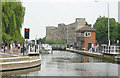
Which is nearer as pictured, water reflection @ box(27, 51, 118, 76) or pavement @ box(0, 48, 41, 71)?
water reflection @ box(27, 51, 118, 76)

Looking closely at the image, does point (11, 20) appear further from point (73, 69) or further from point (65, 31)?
point (65, 31)

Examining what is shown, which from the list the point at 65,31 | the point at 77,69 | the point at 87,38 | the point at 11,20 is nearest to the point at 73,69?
the point at 77,69

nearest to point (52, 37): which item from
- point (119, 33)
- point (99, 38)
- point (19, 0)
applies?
point (99, 38)

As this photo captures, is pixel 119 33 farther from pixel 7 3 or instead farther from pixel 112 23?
pixel 7 3

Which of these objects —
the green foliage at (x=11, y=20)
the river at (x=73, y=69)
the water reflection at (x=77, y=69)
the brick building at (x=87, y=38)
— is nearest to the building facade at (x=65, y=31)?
the brick building at (x=87, y=38)

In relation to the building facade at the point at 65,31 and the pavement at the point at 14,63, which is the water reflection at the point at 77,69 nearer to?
the pavement at the point at 14,63

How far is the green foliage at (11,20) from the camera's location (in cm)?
3544

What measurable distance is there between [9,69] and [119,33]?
57771 mm

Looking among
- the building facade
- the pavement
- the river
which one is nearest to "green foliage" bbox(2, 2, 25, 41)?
the river

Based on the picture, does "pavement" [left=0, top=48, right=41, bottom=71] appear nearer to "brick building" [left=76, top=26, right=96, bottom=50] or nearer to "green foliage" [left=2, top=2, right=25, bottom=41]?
"green foliage" [left=2, top=2, right=25, bottom=41]

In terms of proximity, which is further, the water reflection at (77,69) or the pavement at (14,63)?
the pavement at (14,63)

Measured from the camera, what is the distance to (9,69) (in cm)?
1889

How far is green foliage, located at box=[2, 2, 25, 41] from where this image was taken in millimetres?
35438

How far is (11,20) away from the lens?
121 feet
